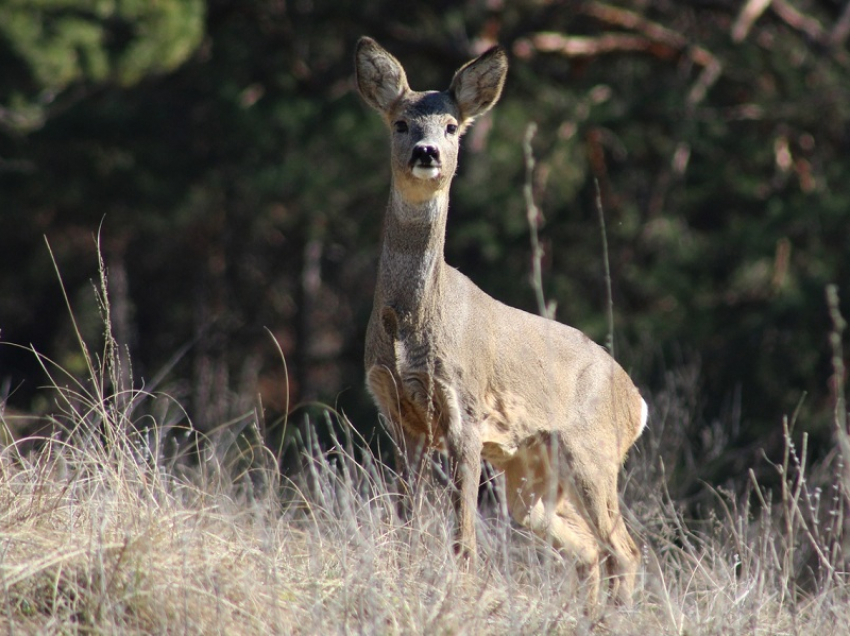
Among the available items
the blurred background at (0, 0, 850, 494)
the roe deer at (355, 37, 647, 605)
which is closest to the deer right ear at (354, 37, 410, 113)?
the roe deer at (355, 37, 647, 605)

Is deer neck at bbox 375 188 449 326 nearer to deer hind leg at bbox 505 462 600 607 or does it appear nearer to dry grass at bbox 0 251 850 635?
dry grass at bbox 0 251 850 635

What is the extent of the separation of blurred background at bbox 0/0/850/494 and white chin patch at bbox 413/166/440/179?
4.37 metres

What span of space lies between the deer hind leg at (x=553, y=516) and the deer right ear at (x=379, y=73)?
5.85 feet

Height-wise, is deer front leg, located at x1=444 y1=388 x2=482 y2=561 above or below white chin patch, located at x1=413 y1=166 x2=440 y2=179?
below

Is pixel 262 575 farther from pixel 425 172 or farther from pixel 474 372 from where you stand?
pixel 425 172

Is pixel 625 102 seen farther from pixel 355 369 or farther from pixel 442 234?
pixel 442 234

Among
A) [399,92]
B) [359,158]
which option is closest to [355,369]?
[359,158]

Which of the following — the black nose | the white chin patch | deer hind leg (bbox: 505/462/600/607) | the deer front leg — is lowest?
deer hind leg (bbox: 505/462/600/607)

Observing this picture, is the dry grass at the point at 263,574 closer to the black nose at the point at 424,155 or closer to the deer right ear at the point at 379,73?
the black nose at the point at 424,155

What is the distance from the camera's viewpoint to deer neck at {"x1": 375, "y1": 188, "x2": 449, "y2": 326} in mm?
5293

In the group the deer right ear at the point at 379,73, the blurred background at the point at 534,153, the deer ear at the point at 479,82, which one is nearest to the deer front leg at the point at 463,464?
the deer ear at the point at 479,82

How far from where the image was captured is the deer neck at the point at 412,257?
5293 millimetres

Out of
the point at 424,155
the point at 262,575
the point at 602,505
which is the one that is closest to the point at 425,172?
the point at 424,155

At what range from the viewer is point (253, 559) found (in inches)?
163
